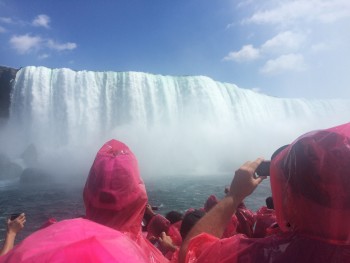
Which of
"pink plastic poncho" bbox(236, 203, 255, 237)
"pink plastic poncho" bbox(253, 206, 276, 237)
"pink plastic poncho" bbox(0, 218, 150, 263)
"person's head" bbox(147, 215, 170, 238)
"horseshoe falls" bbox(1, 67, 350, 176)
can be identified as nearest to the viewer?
"pink plastic poncho" bbox(0, 218, 150, 263)

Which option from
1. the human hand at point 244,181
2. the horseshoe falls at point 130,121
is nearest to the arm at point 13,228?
the human hand at point 244,181

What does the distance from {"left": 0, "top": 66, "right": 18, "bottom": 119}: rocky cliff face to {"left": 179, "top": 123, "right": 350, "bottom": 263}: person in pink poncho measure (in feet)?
106

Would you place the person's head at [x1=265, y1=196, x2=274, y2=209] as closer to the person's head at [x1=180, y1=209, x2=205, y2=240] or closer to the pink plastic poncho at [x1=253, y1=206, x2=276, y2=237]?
the pink plastic poncho at [x1=253, y1=206, x2=276, y2=237]

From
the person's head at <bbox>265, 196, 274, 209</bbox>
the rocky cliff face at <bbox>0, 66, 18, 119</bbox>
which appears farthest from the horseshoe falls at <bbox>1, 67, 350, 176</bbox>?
the person's head at <bbox>265, 196, 274, 209</bbox>

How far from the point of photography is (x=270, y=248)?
3.41 feet

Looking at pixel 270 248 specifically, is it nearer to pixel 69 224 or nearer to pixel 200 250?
pixel 200 250

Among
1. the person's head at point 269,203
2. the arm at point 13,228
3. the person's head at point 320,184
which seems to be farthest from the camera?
the person's head at point 269,203

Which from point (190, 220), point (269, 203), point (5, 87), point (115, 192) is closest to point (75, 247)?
point (115, 192)

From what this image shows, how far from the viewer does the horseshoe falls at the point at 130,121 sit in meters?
25.2

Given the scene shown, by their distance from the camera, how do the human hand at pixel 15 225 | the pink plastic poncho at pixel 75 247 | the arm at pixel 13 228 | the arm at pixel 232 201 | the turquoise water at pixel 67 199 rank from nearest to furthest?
1. the pink plastic poncho at pixel 75 247
2. the arm at pixel 232 201
3. the arm at pixel 13 228
4. the human hand at pixel 15 225
5. the turquoise water at pixel 67 199

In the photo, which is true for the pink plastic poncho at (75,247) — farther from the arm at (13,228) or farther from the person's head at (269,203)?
the person's head at (269,203)

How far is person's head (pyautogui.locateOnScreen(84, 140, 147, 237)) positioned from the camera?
1.54 m

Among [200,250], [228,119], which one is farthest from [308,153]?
[228,119]

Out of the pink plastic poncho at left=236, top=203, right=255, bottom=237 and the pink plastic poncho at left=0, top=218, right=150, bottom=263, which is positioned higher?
the pink plastic poncho at left=0, top=218, right=150, bottom=263
